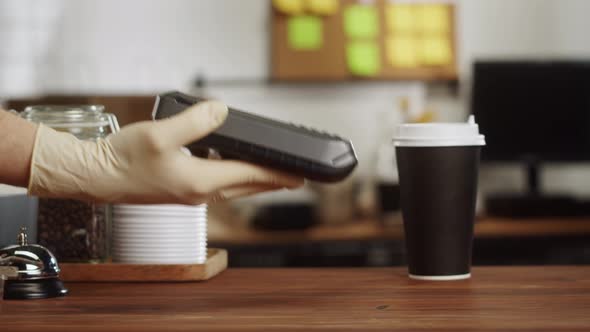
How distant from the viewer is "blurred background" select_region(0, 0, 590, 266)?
3529 millimetres

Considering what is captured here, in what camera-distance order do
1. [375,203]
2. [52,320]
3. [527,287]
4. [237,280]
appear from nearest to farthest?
1. [52,320]
2. [527,287]
3. [237,280]
4. [375,203]

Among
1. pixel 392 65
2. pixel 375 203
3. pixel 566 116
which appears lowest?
pixel 375 203

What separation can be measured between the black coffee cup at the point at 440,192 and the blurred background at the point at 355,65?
2.15 m

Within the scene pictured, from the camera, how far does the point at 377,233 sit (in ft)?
9.86

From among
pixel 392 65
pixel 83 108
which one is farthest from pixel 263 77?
pixel 83 108

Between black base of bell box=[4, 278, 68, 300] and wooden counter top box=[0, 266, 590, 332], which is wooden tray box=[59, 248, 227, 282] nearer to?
wooden counter top box=[0, 266, 590, 332]

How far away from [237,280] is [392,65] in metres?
2.50

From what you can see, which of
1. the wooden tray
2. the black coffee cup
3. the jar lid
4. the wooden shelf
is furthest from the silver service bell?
the wooden shelf

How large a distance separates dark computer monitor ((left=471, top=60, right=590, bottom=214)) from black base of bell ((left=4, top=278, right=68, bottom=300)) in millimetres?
2609

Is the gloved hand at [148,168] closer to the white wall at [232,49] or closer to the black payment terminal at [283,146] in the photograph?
the black payment terminal at [283,146]

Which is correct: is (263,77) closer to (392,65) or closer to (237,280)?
(392,65)

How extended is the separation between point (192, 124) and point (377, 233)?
2.08m

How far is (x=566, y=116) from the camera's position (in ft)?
11.7

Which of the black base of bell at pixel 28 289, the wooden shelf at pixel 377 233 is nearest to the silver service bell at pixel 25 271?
the black base of bell at pixel 28 289
